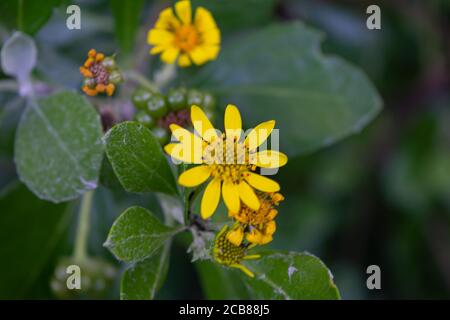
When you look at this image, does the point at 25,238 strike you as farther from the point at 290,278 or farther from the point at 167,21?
the point at 290,278

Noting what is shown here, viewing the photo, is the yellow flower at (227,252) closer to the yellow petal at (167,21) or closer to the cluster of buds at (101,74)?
the cluster of buds at (101,74)

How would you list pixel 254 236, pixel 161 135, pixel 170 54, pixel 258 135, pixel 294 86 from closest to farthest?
pixel 254 236 < pixel 258 135 < pixel 161 135 < pixel 170 54 < pixel 294 86

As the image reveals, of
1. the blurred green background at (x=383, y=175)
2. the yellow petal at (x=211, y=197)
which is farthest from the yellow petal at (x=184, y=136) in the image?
the blurred green background at (x=383, y=175)

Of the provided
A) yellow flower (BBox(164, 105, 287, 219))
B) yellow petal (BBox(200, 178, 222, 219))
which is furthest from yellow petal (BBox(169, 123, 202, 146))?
yellow petal (BBox(200, 178, 222, 219))

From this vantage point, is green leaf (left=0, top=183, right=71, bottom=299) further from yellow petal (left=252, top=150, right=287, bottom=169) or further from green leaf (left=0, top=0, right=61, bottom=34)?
yellow petal (left=252, top=150, right=287, bottom=169)

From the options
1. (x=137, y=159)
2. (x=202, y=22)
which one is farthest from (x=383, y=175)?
(x=137, y=159)

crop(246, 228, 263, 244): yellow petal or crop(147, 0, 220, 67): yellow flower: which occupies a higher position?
crop(147, 0, 220, 67): yellow flower
